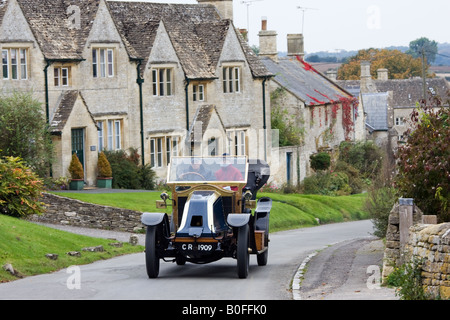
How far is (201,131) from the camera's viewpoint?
158 feet

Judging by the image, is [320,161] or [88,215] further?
[320,161]

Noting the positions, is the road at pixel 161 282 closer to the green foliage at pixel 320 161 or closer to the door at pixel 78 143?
the door at pixel 78 143

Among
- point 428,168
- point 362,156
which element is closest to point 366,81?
point 362,156

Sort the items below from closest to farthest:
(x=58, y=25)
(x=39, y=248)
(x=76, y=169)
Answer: (x=39, y=248) → (x=76, y=169) → (x=58, y=25)

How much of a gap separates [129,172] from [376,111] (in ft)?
144

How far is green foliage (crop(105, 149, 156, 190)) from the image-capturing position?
42.9 meters

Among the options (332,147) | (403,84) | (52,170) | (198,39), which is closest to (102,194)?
(52,170)

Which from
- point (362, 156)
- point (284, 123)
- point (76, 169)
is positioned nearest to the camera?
point (76, 169)

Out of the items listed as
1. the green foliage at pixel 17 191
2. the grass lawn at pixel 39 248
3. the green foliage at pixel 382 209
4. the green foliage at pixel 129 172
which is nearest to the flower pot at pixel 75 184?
the green foliage at pixel 129 172

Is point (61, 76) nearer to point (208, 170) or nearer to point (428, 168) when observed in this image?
point (208, 170)

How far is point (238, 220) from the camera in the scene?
2144 cm

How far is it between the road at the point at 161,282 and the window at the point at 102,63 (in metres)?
17.7

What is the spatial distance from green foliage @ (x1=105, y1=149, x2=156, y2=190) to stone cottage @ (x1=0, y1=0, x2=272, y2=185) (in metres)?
0.84

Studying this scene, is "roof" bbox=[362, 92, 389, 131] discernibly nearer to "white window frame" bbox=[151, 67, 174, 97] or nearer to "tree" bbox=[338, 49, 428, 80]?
"white window frame" bbox=[151, 67, 174, 97]
